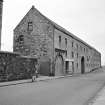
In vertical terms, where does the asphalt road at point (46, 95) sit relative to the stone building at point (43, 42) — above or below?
below

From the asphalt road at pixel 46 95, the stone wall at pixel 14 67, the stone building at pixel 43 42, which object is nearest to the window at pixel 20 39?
the stone building at pixel 43 42

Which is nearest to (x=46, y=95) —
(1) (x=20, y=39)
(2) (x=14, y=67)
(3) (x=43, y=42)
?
(2) (x=14, y=67)

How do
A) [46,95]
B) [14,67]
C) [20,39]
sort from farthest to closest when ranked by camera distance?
[20,39] < [14,67] < [46,95]

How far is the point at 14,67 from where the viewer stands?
69.8 feet

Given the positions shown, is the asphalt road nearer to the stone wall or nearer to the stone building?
the stone wall

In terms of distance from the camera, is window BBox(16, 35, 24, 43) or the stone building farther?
window BBox(16, 35, 24, 43)

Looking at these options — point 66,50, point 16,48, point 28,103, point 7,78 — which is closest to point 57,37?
point 66,50

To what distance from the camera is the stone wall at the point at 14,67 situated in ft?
64.1

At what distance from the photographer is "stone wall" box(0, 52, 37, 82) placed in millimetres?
19547

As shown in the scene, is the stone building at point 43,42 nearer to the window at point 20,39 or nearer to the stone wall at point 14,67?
the window at point 20,39

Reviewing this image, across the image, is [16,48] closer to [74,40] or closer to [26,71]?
[26,71]

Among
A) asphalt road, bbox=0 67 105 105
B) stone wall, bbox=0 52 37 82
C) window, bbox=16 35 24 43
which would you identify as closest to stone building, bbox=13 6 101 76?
window, bbox=16 35 24 43

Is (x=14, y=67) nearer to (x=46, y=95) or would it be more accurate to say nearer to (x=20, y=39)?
(x=46, y=95)

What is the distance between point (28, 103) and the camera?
791 centimetres
